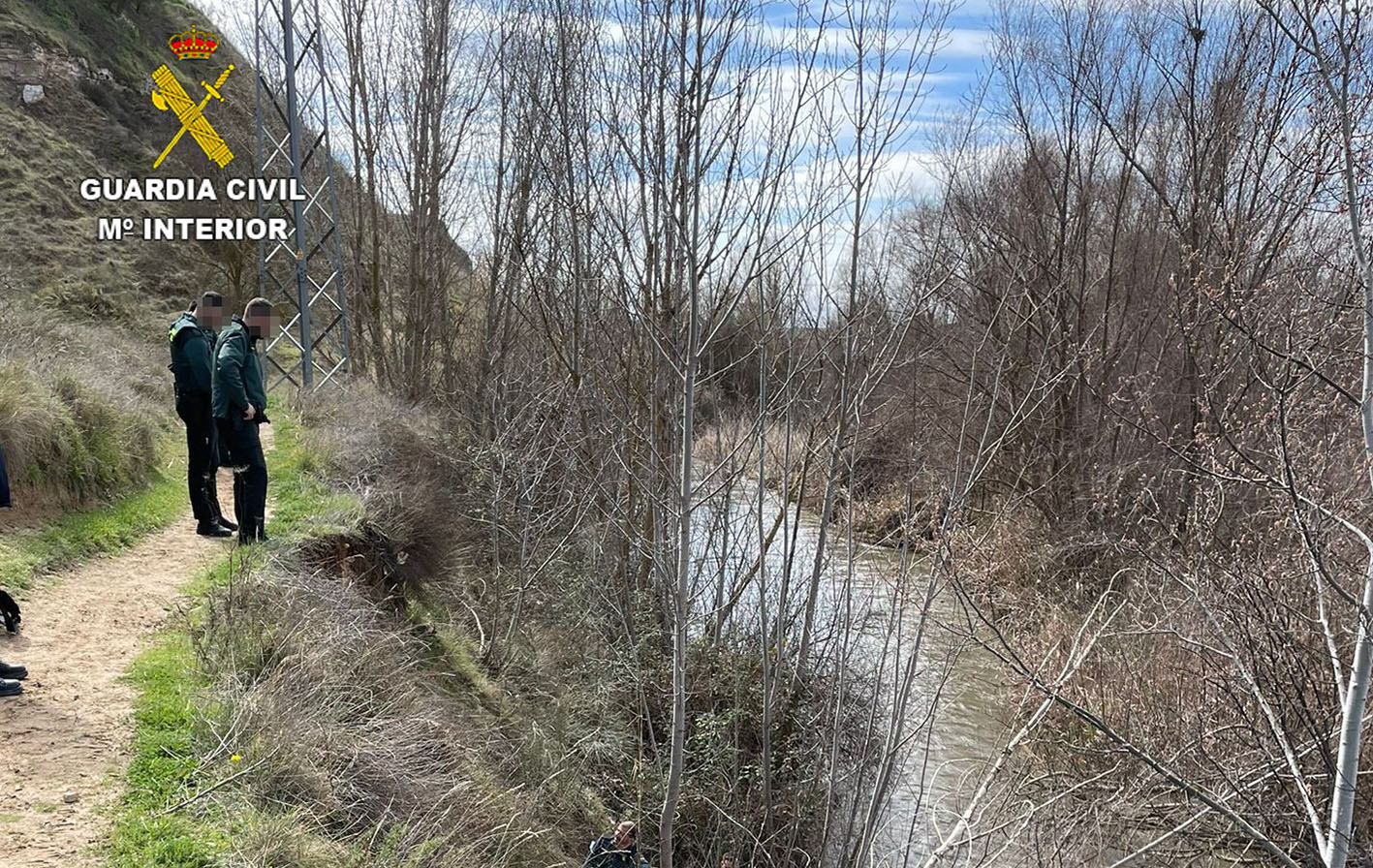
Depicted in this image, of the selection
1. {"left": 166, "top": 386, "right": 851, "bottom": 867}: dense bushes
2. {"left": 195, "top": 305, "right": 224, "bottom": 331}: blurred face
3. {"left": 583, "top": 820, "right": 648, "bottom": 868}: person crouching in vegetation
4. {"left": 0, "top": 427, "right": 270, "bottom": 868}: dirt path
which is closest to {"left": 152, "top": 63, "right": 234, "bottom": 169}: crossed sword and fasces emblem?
{"left": 166, "top": 386, "right": 851, "bottom": 867}: dense bushes

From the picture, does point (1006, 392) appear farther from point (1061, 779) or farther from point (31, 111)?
point (31, 111)

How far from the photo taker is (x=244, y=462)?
634cm

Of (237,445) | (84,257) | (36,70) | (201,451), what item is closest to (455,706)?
(237,445)

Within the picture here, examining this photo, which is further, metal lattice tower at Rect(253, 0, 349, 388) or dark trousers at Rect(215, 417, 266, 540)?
metal lattice tower at Rect(253, 0, 349, 388)

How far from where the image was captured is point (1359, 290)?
3.98m

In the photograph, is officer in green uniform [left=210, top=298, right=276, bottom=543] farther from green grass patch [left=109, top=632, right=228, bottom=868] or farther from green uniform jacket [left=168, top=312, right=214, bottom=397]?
green grass patch [left=109, top=632, right=228, bottom=868]

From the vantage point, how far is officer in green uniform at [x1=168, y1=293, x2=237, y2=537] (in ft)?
21.4

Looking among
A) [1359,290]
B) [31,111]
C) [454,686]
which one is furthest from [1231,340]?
[31,111]

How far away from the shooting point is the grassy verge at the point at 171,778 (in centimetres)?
344

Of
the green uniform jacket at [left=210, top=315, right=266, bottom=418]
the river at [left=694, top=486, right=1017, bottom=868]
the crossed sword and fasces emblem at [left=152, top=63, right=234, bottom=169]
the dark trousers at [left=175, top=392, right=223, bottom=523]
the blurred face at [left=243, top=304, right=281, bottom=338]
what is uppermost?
the crossed sword and fasces emblem at [left=152, top=63, right=234, bottom=169]

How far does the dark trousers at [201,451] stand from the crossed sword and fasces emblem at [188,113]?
60.9ft

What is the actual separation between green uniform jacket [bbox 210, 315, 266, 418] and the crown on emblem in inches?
916

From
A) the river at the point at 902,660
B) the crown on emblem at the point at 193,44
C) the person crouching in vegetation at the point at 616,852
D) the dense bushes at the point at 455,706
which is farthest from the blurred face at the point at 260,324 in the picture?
the crown on emblem at the point at 193,44

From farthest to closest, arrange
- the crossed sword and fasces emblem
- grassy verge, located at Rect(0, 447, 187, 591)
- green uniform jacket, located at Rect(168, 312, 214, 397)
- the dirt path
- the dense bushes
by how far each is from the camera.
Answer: the crossed sword and fasces emblem < green uniform jacket, located at Rect(168, 312, 214, 397) < grassy verge, located at Rect(0, 447, 187, 591) < the dense bushes < the dirt path
